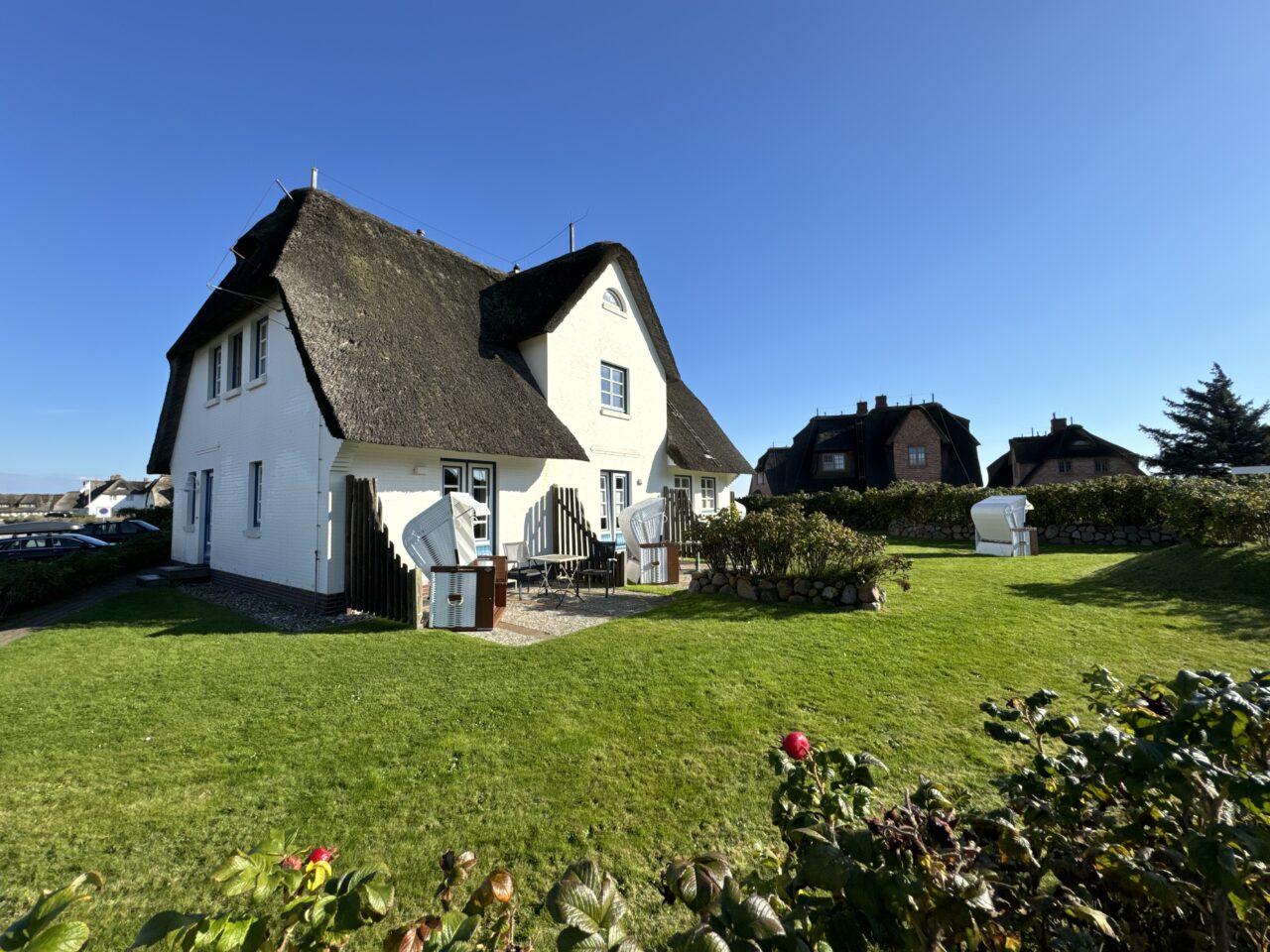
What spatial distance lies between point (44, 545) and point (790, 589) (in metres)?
20.9

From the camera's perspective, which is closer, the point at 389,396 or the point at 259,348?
the point at 389,396

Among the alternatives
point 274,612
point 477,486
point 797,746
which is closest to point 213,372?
point 274,612

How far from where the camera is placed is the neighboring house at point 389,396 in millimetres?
9922

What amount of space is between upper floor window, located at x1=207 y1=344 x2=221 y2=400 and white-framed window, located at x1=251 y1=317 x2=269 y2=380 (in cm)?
248

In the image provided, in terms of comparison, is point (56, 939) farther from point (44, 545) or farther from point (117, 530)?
point (117, 530)

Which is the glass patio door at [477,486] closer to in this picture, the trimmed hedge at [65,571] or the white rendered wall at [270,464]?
the white rendered wall at [270,464]

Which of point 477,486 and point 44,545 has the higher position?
point 477,486

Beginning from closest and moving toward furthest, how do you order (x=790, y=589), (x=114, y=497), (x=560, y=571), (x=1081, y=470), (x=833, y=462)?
(x=790, y=589) < (x=560, y=571) < (x=833, y=462) < (x=1081, y=470) < (x=114, y=497)

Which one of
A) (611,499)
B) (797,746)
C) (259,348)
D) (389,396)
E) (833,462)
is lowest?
(797,746)

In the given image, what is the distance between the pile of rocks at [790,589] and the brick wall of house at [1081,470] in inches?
1488

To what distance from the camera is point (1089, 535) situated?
17.8 metres

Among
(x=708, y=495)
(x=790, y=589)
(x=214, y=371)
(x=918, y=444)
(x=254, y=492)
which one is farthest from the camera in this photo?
(x=918, y=444)

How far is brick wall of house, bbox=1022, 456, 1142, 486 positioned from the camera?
37.8m

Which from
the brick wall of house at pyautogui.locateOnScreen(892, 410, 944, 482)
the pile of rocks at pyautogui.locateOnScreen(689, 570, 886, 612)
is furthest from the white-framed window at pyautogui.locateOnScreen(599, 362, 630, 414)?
the brick wall of house at pyautogui.locateOnScreen(892, 410, 944, 482)
